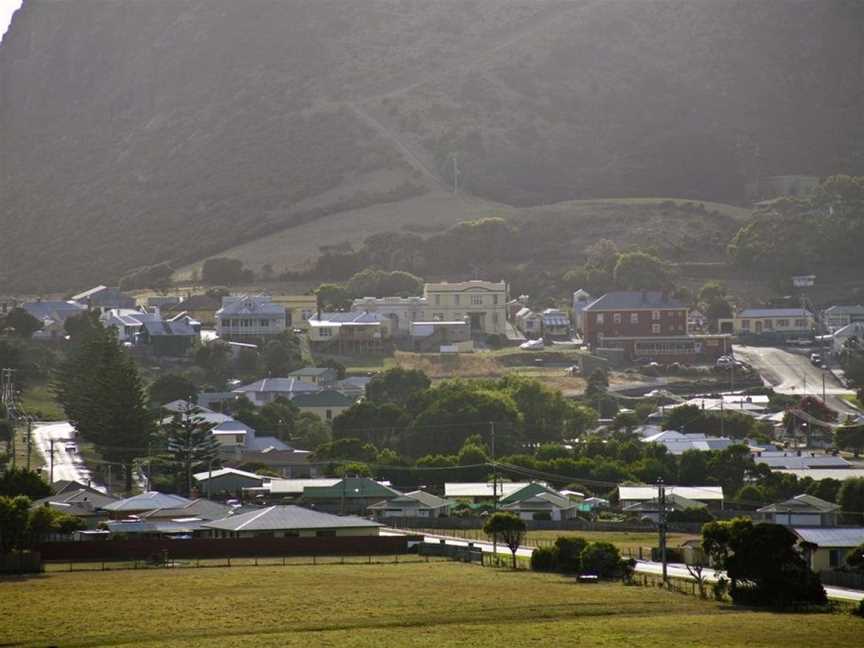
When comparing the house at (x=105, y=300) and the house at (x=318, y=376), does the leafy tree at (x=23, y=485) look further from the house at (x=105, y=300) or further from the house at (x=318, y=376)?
the house at (x=105, y=300)

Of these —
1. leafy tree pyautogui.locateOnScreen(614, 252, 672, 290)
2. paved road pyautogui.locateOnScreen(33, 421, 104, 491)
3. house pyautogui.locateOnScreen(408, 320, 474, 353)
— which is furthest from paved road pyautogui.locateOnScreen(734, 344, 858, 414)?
paved road pyautogui.locateOnScreen(33, 421, 104, 491)

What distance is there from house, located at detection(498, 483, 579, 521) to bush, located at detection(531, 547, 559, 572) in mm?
14442

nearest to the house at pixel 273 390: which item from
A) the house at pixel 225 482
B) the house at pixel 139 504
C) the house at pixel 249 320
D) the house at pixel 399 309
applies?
the house at pixel 249 320

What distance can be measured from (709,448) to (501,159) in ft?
377

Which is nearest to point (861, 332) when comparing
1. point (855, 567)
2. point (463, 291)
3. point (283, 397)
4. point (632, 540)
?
point (463, 291)

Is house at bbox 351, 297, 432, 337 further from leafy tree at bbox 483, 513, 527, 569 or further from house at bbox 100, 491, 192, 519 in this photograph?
leafy tree at bbox 483, 513, 527, 569

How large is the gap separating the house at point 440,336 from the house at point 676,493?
149ft

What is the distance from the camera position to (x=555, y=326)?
12675cm

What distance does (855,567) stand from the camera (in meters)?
52.1

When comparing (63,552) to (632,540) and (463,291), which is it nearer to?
(632,540)

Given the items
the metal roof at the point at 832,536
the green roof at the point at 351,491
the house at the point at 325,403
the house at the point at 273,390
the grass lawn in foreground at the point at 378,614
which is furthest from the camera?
the house at the point at 273,390

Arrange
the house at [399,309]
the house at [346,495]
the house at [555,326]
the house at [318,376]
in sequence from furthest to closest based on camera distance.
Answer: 1. the house at [555,326]
2. the house at [399,309]
3. the house at [318,376]
4. the house at [346,495]

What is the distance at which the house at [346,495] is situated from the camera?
2864 inches

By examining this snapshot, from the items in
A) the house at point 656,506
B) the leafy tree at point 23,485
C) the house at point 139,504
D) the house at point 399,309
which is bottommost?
the house at point 656,506
